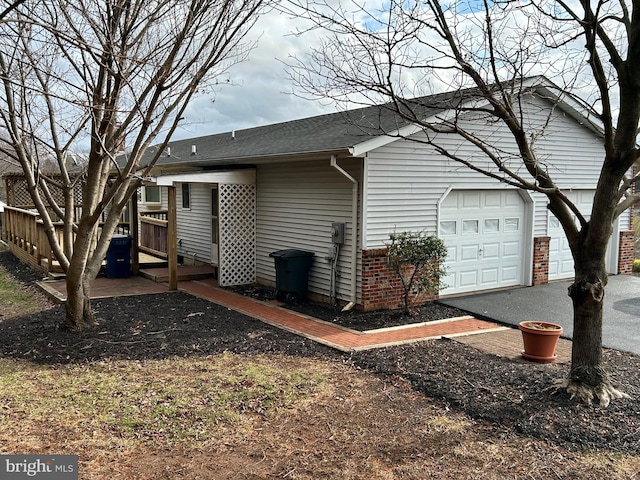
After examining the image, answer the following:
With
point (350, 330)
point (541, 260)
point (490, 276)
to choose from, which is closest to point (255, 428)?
point (350, 330)

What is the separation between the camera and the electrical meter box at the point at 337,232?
31.9 ft

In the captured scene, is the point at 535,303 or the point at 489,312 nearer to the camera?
the point at 489,312

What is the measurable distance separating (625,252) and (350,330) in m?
9.06

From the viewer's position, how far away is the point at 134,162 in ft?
23.9

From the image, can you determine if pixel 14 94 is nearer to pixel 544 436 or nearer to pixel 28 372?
pixel 28 372

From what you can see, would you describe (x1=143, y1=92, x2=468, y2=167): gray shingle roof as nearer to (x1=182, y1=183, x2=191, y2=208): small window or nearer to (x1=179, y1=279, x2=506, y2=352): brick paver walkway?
(x1=182, y1=183, x2=191, y2=208): small window

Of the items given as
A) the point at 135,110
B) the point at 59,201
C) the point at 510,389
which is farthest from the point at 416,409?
the point at 59,201

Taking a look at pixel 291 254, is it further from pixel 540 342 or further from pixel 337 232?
pixel 540 342

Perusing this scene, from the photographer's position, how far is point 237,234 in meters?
12.1

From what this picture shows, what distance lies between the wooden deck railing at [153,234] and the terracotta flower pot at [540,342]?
10.7 m

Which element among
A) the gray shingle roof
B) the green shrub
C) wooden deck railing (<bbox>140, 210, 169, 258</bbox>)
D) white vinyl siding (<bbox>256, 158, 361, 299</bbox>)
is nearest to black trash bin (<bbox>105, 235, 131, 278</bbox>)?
wooden deck railing (<bbox>140, 210, 169, 258</bbox>)

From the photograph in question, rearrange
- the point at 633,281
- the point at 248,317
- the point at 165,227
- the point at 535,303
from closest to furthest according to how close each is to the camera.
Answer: the point at 248,317 → the point at 535,303 → the point at 633,281 → the point at 165,227

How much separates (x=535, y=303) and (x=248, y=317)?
212 inches

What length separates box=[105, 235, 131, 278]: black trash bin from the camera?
1305 centimetres
